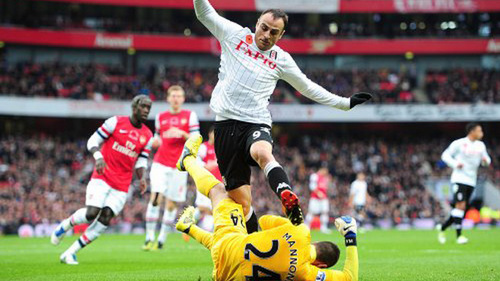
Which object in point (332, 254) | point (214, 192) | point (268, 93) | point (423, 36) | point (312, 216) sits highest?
point (423, 36)

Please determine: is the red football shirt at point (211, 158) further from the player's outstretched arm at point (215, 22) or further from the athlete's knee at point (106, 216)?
the player's outstretched arm at point (215, 22)

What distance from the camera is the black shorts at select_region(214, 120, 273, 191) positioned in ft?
25.8

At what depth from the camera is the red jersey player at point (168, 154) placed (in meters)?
14.8

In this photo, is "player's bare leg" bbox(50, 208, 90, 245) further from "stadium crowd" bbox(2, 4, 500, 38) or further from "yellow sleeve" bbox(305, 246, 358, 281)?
"stadium crowd" bbox(2, 4, 500, 38)

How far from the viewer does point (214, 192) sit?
7.97 meters

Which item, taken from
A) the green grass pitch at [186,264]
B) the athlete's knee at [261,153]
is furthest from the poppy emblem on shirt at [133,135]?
the athlete's knee at [261,153]

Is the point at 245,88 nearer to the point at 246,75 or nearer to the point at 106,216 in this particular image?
the point at 246,75

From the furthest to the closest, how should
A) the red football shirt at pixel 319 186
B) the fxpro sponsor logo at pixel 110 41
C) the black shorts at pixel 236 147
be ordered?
the fxpro sponsor logo at pixel 110 41
the red football shirt at pixel 319 186
the black shorts at pixel 236 147

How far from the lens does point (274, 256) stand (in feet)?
22.1

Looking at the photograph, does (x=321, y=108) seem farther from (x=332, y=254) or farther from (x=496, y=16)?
(x=332, y=254)

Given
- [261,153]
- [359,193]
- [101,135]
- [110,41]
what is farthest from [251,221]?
[110,41]

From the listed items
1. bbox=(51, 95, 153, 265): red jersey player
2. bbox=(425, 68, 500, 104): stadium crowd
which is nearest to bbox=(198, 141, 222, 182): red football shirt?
bbox=(51, 95, 153, 265): red jersey player

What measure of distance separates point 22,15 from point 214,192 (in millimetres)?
38082

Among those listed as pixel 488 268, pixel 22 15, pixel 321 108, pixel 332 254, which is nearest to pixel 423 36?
pixel 321 108
